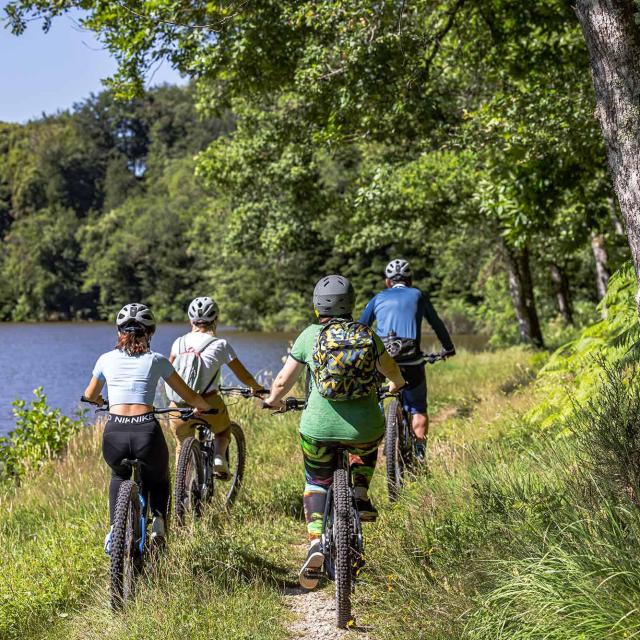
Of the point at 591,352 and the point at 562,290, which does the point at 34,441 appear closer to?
the point at 591,352

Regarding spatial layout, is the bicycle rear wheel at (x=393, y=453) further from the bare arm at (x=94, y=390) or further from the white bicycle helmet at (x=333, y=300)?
the bare arm at (x=94, y=390)

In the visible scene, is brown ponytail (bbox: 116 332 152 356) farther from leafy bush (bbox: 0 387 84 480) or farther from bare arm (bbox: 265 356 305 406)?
leafy bush (bbox: 0 387 84 480)

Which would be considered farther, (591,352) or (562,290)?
(562,290)

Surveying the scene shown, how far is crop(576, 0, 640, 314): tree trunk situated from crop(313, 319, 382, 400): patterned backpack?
1.51m

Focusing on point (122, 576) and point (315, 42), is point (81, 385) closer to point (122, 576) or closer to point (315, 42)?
point (315, 42)

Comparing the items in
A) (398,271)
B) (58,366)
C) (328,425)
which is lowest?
(58,366)

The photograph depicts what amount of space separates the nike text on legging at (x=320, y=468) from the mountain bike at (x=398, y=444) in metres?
1.64

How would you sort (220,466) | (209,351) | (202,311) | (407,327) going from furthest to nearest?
(407,327)
(220,466)
(202,311)
(209,351)

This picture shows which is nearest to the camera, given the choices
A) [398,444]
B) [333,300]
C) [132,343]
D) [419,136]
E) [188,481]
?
[333,300]

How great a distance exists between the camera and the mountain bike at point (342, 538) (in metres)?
4.43

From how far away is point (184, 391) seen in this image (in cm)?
542

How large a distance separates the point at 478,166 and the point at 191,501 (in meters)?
12.0

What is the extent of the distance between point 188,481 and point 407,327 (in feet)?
7.57

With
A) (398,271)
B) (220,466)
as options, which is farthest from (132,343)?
(398,271)
